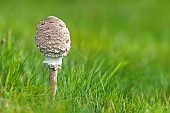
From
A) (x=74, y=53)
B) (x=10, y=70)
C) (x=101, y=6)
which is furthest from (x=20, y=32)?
(x=101, y=6)

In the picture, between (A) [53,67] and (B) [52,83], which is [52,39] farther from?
(B) [52,83]

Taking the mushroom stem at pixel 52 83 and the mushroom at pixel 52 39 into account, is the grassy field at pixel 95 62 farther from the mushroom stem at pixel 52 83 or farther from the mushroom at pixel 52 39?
the mushroom at pixel 52 39

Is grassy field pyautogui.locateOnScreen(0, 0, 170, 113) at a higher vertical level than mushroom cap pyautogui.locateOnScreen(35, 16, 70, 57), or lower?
lower

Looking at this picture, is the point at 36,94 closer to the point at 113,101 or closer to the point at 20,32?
the point at 113,101

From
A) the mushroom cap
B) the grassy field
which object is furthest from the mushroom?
the grassy field

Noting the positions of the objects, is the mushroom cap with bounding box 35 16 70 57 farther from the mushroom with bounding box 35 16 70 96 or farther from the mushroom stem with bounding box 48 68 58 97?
the mushroom stem with bounding box 48 68 58 97

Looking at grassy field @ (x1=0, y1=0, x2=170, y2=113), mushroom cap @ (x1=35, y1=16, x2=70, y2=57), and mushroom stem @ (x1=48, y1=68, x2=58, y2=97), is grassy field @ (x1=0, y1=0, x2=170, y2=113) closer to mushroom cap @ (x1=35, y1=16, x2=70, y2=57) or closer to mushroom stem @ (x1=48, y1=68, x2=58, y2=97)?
mushroom stem @ (x1=48, y1=68, x2=58, y2=97)
